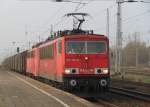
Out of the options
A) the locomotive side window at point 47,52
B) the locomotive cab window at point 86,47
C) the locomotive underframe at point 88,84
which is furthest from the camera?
the locomotive side window at point 47,52

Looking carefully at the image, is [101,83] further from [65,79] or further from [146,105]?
[146,105]

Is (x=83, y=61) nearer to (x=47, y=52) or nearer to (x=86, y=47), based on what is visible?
(x=86, y=47)

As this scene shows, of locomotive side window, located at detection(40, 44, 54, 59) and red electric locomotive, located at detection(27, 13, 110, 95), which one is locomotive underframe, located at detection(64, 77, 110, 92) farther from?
locomotive side window, located at detection(40, 44, 54, 59)

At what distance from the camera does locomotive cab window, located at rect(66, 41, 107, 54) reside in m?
22.3

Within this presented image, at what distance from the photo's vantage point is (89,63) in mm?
21984

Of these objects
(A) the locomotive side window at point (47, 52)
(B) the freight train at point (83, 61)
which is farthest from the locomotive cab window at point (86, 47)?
(A) the locomotive side window at point (47, 52)

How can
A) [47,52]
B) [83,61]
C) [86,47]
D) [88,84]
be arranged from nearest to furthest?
[88,84] → [83,61] → [86,47] → [47,52]

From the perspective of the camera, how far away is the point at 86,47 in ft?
73.6

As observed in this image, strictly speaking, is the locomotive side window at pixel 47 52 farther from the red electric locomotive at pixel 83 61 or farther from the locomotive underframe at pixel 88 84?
the locomotive underframe at pixel 88 84

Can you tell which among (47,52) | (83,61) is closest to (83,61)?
(83,61)

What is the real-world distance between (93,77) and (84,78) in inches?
16.8

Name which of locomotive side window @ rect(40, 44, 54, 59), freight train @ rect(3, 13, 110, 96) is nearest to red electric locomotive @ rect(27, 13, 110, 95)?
freight train @ rect(3, 13, 110, 96)

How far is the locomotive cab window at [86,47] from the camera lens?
22.3 meters

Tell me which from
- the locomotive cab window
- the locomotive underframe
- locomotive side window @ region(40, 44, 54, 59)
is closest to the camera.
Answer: the locomotive underframe
